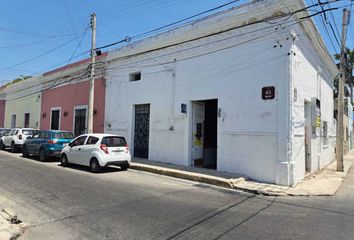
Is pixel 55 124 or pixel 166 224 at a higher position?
pixel 55 124

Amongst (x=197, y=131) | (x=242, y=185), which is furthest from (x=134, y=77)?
(x=242, y=185)

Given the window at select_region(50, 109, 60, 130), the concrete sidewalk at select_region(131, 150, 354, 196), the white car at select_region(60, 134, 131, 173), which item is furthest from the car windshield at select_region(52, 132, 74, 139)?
the window at select_region(50, 109, 60, 130)

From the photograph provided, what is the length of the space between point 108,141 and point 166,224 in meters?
7.17

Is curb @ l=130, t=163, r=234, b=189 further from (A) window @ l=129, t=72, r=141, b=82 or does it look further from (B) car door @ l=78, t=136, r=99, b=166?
(A) window @ l=129, t=72, r=141, b=82

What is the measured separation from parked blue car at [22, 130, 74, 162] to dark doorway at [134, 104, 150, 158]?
3.58m

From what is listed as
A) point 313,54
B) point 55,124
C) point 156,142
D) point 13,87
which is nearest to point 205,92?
point 156,142

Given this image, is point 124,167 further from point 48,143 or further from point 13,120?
point 13,120

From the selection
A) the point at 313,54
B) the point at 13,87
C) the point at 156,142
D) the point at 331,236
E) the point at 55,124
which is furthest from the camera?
the point at 13,87

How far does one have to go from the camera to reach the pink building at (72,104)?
1955cm

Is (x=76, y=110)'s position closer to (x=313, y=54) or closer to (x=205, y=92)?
(x=205, y=92)

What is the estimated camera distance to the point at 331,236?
17.5 ft

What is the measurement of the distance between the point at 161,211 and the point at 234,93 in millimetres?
6807

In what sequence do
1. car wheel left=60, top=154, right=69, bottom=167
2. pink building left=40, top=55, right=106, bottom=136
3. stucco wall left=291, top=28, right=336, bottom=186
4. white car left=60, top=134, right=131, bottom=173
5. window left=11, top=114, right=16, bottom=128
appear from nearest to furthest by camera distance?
stucco wall left=291, top=28, right=336, bottom=186
white car left=60, top=134, right=131, bottom=173
car wheel left=60, top=154, right=69, bottom=167
pink building left=40, top=55, right=106, bottom=136
window left=11, top=114, right=16, bottom=128

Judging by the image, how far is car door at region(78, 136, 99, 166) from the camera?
12467mm
